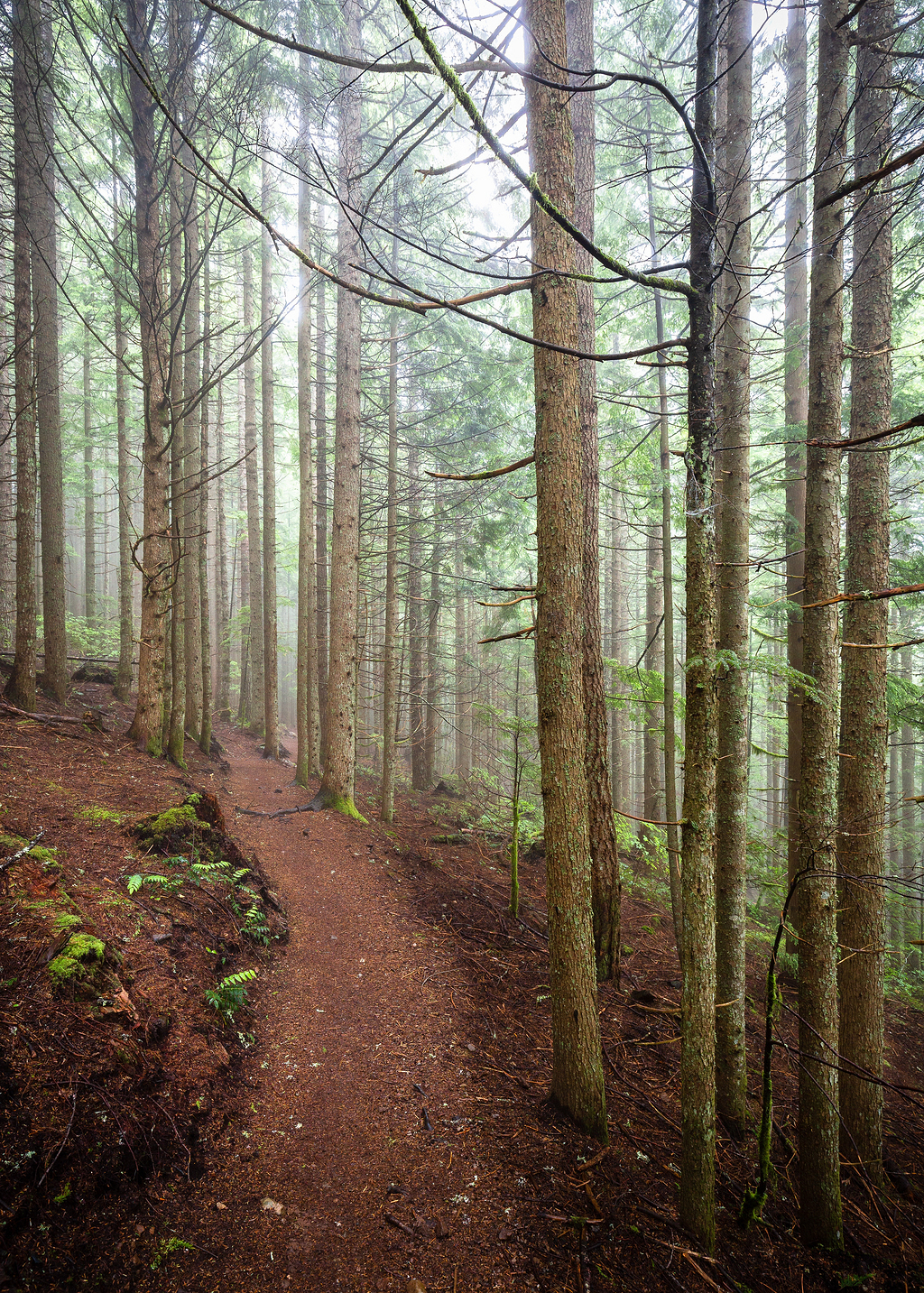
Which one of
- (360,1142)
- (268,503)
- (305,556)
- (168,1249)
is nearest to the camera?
(168,1249)

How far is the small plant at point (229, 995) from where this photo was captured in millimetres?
4152

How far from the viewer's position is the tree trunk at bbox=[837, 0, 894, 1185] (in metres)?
4.93

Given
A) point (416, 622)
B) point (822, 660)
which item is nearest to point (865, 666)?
point (822, 660)

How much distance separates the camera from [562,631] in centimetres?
361

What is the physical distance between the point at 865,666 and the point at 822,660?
4.16 feet

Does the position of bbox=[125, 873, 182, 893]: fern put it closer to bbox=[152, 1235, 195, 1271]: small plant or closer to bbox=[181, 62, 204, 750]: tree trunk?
bbox=[152, 1235, 195, 1271]: small plant

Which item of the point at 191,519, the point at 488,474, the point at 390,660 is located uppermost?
the point at 191,519

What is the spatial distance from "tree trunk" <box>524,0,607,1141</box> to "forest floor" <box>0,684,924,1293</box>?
67 cm

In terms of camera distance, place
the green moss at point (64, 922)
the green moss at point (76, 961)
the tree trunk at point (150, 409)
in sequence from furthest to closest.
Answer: the tree trunk at point (150, 409) < the green moss at point (64, 922) < the green moss at point (76, 961)

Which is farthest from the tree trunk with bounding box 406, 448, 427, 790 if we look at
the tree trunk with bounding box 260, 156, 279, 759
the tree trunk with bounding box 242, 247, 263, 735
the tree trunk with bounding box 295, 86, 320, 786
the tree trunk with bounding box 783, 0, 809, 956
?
the tree trunk with bounding box 783, 0, 809, 956

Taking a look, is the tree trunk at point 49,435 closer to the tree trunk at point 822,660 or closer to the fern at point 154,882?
the fern at point 154,882

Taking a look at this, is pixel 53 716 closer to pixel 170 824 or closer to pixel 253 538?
pixel 170 824

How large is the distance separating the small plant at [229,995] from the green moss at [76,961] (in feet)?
3.27

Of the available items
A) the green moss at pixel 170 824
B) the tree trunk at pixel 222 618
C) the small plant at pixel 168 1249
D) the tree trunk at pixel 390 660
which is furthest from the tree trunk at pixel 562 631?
the tree trunk at pixel 222 618
